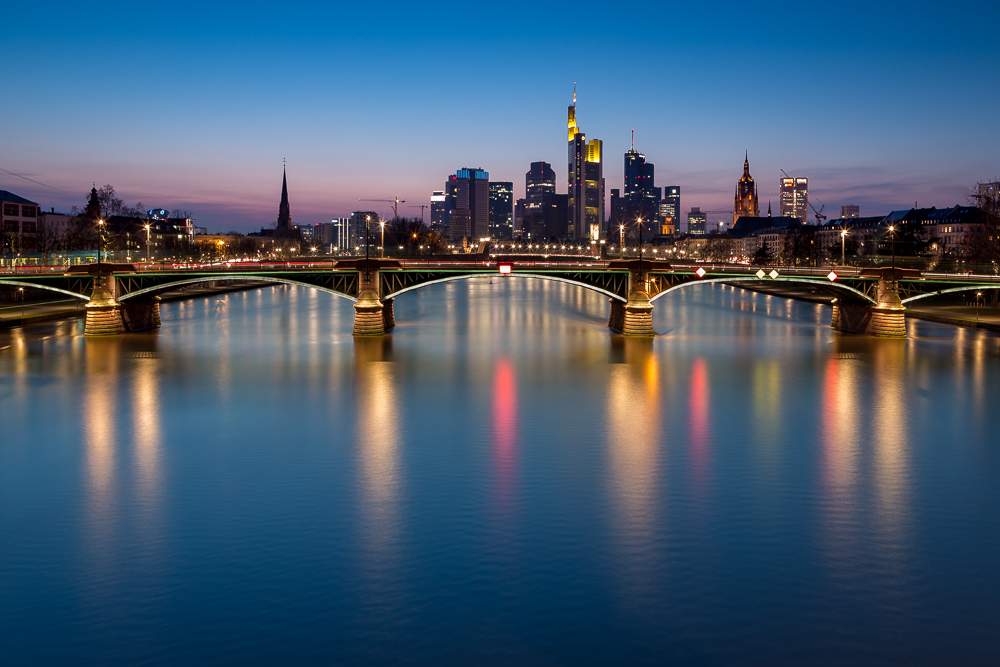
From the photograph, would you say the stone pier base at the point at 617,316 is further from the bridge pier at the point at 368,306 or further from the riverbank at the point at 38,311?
the riverbank at the point at 38,311

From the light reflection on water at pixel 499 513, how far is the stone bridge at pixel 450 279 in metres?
15.7

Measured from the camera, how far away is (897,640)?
52.3 feet

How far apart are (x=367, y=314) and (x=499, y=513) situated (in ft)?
145

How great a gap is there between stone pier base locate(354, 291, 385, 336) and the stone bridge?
3.1 inches

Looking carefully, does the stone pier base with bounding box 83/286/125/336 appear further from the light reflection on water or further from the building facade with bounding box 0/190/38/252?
the building facade with bounding box 0/190/38/252

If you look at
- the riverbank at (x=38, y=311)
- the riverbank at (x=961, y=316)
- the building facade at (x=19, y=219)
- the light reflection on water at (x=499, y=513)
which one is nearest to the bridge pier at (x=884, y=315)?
the riverbank at (x=961, y=316)

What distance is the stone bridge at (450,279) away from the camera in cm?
6488

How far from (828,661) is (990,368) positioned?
41.7 metres

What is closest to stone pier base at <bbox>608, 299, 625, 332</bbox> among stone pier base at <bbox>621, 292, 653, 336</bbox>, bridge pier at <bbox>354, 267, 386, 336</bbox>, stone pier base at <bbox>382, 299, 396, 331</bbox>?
stone pier base at <bbox>621, 292, 653, 336</bbox>

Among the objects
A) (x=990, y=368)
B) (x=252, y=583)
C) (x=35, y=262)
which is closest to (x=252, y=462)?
(x=252, y=583)

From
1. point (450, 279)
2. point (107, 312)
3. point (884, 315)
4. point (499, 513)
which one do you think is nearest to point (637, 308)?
point (450, 279)

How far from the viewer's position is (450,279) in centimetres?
6450

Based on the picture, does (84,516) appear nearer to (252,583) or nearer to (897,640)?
(252,583)

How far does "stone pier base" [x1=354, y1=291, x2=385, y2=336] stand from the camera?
214 ft
